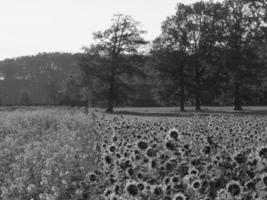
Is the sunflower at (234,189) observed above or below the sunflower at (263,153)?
below

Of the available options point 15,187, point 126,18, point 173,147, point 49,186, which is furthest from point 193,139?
point 126,18

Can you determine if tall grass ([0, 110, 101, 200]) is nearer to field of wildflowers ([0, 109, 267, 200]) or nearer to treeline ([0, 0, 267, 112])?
field of wildflowers ([0, 109, 267, 200])

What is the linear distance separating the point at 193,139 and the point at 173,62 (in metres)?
40.8

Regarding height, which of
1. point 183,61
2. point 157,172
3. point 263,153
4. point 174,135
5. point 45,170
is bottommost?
point 45,170

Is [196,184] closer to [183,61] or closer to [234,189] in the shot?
[234,189]

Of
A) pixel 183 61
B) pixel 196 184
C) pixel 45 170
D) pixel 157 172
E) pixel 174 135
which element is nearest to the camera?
pixel 196 184

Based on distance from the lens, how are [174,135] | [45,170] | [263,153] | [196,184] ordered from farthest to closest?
1. [45,170]
2. [174,135]
3. [263,153]
4. [196,184]

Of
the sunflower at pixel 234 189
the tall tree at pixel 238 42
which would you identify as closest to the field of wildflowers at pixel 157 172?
the sunflower at pixel 234 189

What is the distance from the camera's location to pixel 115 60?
50812 mm

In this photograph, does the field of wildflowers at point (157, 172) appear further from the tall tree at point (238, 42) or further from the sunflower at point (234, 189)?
the tall tree at point (238, 42)

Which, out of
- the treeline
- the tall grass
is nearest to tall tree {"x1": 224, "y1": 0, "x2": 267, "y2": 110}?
the treeline

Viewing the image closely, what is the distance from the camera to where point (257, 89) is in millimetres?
53250

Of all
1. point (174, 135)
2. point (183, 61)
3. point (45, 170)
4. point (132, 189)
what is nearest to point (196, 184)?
point (132, 189)

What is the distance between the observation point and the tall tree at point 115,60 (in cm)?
5028
